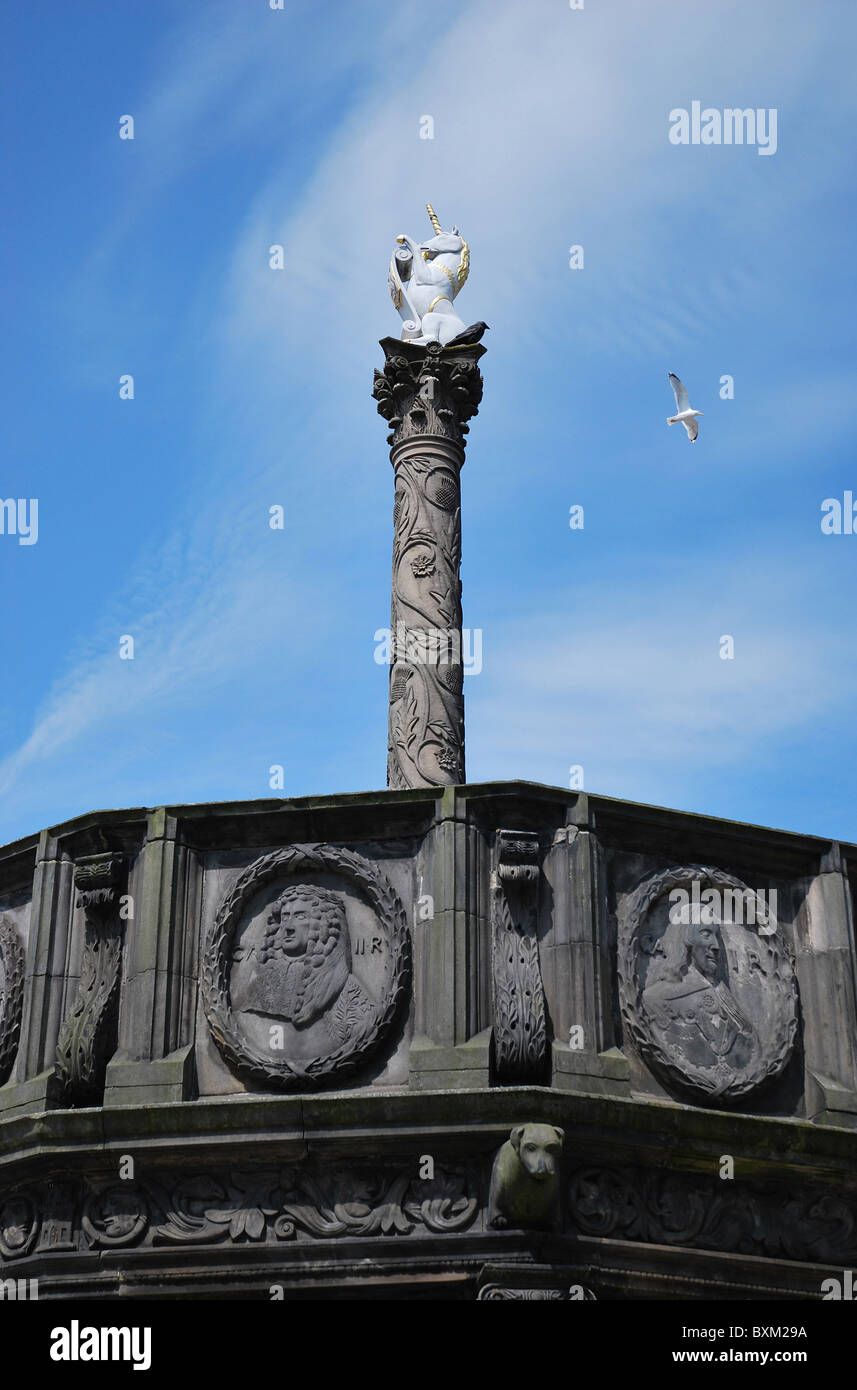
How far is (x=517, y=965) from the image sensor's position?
34.6 feet

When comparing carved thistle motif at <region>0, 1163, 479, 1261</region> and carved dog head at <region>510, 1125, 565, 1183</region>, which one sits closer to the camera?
carved dog head at <region>510, 1125, 565, 1183</region>

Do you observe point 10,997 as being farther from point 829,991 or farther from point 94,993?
point 829,991

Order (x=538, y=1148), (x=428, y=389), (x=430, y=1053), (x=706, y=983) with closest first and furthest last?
(x=538, y=1148) < (x=430, y=1053) < (x=706, y=983) < (x=428, y=389)

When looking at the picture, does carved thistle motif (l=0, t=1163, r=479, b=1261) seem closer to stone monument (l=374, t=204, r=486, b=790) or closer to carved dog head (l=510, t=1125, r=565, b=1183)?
carved dog head (l=510, t=1125, r=565, b=1183)

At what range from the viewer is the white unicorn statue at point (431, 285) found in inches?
758

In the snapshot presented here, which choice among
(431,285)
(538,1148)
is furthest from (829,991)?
(431,285)

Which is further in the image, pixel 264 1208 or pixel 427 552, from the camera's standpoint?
pixel 427 552

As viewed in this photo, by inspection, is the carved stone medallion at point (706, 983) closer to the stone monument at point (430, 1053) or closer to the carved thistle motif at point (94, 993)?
the stone monument at point (430, 1053)

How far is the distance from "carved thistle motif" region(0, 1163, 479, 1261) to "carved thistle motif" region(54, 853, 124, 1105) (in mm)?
556

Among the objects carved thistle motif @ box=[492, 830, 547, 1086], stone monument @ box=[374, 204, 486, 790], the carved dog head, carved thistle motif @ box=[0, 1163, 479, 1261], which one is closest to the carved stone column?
stone monument @ box=[374, 204, 486, 790]

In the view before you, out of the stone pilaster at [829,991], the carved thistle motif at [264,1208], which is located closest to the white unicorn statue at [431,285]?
the stone pilaster at [829,991]

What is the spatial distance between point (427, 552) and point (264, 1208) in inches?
338

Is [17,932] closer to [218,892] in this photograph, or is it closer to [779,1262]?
[218,892]

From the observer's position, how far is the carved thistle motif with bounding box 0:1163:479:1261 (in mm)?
10164
